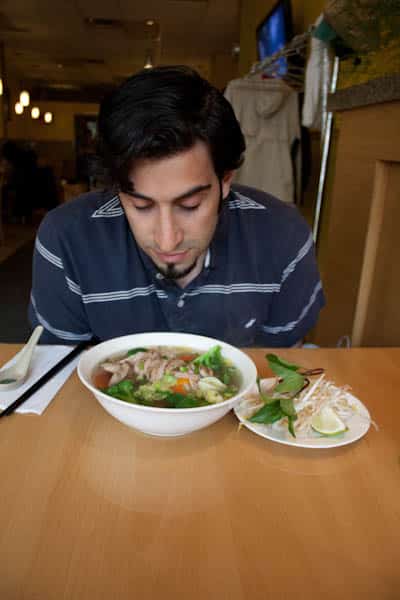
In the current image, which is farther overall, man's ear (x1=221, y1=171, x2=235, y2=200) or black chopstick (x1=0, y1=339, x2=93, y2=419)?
man's ear (x1=221, y1=171, x2=235, y2=200)

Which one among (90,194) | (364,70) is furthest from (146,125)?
(364,70)

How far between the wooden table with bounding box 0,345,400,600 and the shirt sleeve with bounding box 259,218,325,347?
0.61m

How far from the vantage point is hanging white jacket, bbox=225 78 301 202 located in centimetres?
327

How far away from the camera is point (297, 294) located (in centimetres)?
140

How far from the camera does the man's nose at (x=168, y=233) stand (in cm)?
101

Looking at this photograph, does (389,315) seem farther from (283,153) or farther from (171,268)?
(283,153)

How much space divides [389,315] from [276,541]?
1.30m

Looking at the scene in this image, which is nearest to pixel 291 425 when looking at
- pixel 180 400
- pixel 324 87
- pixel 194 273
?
pixel 180 400

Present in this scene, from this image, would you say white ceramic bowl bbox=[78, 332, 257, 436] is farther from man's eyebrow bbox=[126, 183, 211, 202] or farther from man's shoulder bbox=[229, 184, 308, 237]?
man's shoulder bbox=[229, 184, 308, 237]

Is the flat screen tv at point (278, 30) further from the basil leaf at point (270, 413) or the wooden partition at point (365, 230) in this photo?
the basil leaf at point (270, 413)

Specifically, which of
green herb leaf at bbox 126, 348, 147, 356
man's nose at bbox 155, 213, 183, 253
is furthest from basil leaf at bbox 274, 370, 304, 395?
man's nose at bbox 155, 213, 183, 253

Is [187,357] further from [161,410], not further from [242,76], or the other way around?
[242,76]

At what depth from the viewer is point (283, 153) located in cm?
329

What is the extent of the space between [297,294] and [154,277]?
42 cm
